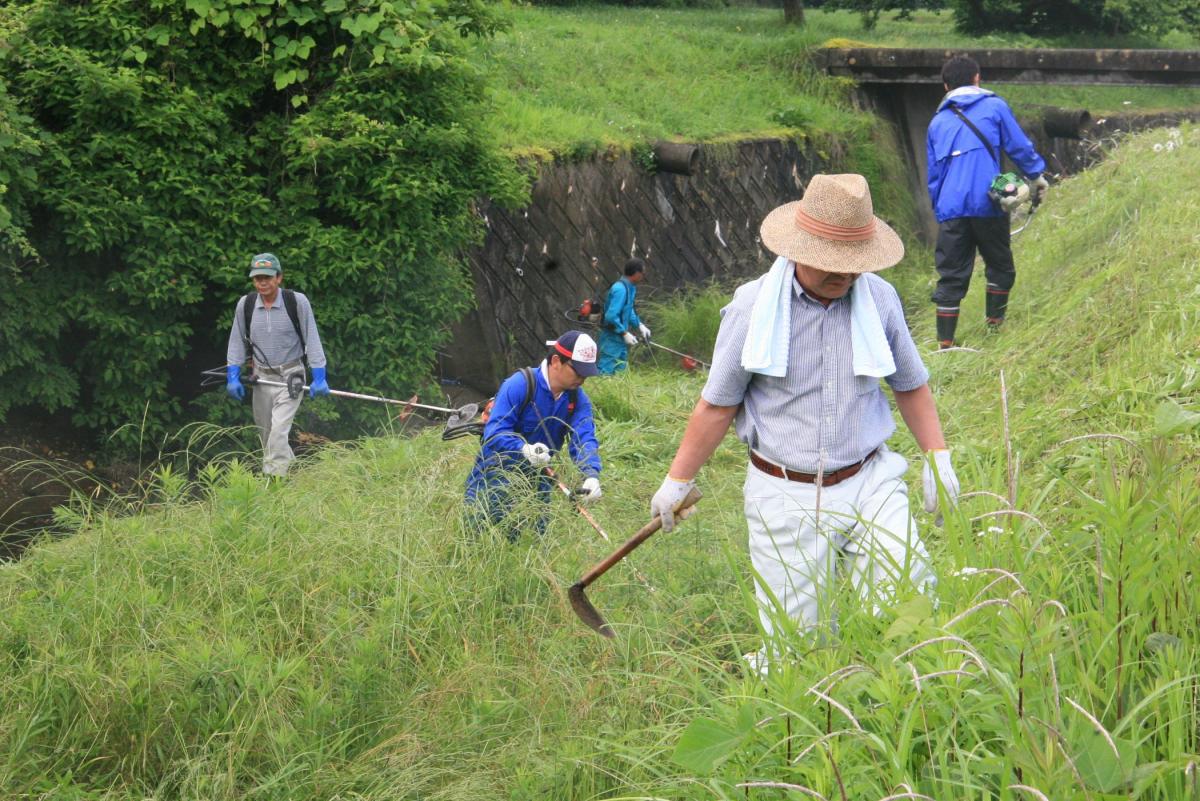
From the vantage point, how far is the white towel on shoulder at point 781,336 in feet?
12.6

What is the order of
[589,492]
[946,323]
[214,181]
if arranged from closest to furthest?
[589,492] → [946,323] → [214,181]

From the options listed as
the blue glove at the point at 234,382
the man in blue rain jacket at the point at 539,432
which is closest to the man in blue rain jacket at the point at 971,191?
the man in blue rain jacket at the point at 539,432

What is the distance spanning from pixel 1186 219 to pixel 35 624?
662cm

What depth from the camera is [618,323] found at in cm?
1179

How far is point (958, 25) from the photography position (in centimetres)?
2827

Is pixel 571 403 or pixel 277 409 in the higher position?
pixel 571 403

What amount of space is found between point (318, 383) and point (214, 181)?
1.57 metres

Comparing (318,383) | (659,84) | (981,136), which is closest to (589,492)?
(318,383)

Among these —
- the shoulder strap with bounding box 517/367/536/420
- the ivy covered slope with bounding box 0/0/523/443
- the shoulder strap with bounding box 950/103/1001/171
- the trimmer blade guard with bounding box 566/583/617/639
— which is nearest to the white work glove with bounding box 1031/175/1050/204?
the shoulder strap with bounding box 950/103/1001/171

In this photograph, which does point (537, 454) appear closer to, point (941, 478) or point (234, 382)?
point (941, 478)

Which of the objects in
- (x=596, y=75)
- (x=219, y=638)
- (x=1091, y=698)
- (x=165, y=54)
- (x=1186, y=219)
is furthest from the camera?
(x=596, y=75)

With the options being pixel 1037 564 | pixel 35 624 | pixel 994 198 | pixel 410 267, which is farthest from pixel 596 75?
pixel 1037 564

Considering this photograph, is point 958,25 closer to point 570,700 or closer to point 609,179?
point 609,179

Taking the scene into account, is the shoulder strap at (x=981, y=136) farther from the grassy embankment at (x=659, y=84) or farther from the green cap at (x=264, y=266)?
the grassy embankment at (x=659, y=84)
